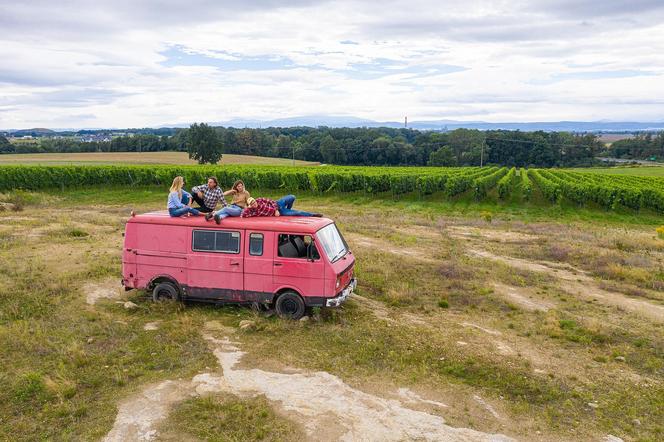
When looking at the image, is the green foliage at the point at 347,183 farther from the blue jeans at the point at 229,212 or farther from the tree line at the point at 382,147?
the tree line at the point at 382,147

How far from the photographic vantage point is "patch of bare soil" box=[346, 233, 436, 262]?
1853 cm

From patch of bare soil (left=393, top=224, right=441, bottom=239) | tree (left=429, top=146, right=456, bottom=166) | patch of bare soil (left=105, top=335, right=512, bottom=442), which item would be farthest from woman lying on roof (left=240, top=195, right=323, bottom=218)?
tree (left=429, top=146, right=456, bottom=166)

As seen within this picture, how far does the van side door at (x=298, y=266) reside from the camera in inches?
430

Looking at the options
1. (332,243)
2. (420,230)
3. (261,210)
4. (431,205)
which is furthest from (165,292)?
(431,205)

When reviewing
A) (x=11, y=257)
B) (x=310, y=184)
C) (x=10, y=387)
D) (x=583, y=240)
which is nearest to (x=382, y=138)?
(x=310, y=184)

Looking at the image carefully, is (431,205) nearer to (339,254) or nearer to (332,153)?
(339,254)

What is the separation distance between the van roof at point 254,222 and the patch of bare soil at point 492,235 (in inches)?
541

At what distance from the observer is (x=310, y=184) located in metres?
45.8

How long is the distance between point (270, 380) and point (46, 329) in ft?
18.0

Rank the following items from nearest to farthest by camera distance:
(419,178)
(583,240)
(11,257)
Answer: (11,257)
(583,240)
(419,178)

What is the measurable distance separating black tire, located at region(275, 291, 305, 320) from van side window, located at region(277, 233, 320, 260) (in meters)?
0.92

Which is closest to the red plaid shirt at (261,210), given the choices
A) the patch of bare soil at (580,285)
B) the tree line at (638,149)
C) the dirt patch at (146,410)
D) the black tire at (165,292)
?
the black tire at (165,292)

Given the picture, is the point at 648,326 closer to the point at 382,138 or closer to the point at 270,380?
the point at 270,380

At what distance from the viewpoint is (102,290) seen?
1334 centimetres
